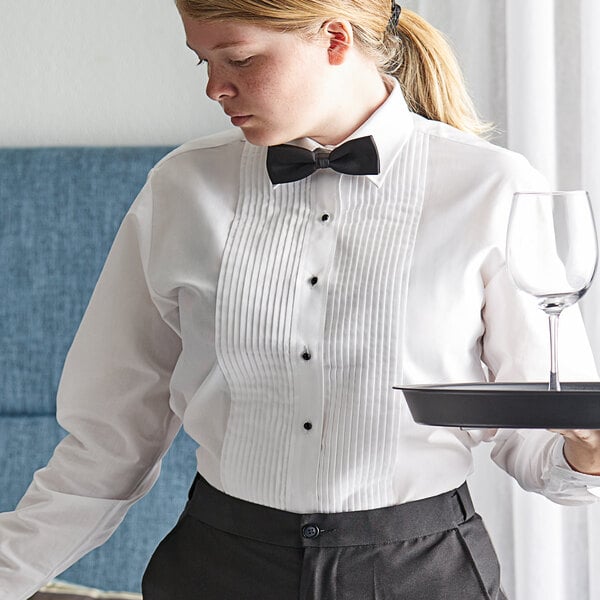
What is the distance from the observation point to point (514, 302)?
1.29m

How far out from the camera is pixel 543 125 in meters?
2.03

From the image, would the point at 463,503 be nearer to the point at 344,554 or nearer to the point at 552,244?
the point at 344,554

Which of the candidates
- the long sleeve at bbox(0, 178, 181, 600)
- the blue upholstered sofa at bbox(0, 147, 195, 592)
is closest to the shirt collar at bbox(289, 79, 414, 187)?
the long sleeve at bbox(0, 178, 181, 600)

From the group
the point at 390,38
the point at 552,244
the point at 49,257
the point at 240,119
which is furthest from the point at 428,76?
the point at 49,257

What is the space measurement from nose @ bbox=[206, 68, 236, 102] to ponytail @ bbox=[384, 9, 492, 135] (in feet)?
0.94

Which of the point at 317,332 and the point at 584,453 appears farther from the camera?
the point at 317,332

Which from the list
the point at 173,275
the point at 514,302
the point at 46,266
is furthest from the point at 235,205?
the point at 46,266

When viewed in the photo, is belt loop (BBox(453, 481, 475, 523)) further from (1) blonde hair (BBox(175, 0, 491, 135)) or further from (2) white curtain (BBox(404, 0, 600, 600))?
(2) white curtain (BBox(404, 0, 600, 600))

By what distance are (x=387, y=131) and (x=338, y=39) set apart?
0.43ft

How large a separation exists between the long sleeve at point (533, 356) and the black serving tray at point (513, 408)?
0.26 m

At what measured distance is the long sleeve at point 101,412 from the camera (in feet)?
4.69

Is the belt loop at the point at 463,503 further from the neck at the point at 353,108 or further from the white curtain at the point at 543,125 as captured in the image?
the white curtain at the point at 543,125

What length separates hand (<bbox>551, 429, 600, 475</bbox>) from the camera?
3.68ft

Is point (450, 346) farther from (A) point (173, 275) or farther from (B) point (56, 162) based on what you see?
(B) point (56, 162)
